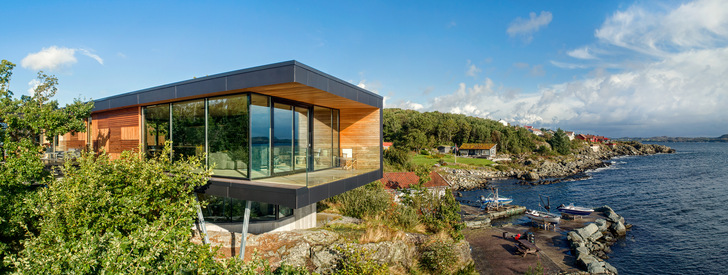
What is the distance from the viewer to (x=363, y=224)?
1236 centimetres

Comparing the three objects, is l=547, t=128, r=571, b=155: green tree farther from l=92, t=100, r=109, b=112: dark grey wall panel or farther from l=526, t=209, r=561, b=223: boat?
l=92, t=100, r=109, b=112: dark grey wall panel

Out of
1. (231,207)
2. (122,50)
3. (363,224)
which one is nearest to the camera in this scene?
(231,207)

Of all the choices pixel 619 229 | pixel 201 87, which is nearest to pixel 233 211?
pixel 201 87

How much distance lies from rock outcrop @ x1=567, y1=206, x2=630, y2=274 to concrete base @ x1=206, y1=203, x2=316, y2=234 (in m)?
12.9

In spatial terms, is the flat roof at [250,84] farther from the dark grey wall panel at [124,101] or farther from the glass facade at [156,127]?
the glass facade at [156,127]

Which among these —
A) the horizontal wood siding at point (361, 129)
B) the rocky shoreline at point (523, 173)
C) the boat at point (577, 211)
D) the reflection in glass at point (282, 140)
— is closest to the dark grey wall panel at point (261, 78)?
the reflection in glass at point (282, 140)

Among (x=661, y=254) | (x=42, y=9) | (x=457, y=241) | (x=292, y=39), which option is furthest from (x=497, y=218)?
(x=42, y=9)

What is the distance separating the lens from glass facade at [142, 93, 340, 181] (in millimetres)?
8258

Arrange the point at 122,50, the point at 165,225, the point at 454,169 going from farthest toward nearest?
1. the point at 454,169
2. the point at 122,50
3. the point at 165,225

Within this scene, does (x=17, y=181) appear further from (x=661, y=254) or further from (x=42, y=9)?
(x=661, y=254)

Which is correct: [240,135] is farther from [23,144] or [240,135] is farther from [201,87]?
[23,144]

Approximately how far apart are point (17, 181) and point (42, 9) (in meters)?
8.93

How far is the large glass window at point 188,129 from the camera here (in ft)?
30.0

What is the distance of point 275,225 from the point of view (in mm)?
10695
